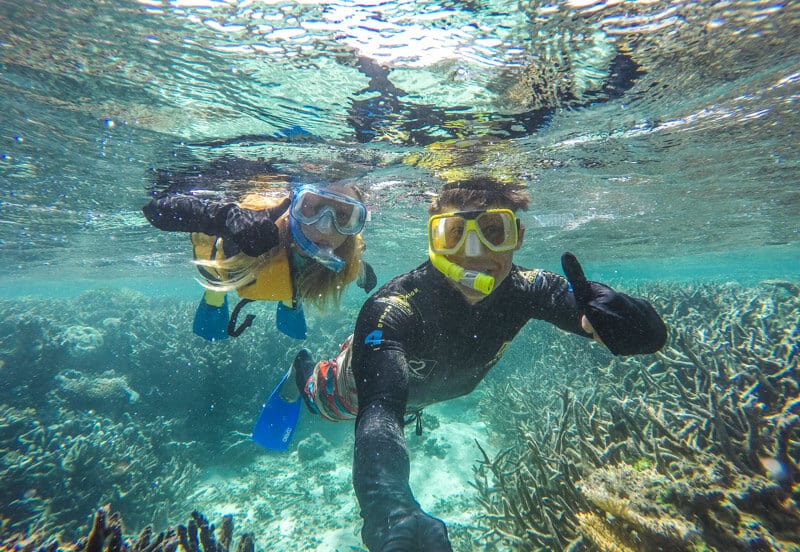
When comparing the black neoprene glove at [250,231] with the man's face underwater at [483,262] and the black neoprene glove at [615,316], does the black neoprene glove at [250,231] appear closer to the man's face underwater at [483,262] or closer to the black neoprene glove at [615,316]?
the man's face underwater at [483,262]

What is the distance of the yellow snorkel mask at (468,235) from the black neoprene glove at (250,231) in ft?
4.81

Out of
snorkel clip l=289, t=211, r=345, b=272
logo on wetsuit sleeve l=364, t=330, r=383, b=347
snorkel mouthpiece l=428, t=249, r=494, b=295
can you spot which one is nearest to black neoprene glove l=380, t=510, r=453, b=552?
logo on wetsuit sleeve l=364, t=330, r=383, b=347

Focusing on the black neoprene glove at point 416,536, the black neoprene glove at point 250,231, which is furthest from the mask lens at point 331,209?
the black neoprene glove at point 416,536

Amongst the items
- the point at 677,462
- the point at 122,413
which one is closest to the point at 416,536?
the point at 677,462

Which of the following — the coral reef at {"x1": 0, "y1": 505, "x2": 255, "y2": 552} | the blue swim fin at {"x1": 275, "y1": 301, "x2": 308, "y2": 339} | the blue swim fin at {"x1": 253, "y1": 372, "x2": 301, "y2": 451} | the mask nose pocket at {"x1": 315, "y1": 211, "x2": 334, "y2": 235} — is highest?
the mask nose pocket at {"x1": 315, "y1": 211, "x2": 334, "y2": 235}

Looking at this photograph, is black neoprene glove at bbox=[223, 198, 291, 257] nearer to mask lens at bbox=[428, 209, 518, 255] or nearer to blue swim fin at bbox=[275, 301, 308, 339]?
mask lens at bbox=[428, 209, 518, 255]

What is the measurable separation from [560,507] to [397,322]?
2.97 meters

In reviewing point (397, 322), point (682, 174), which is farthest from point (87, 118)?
point (682, 174)

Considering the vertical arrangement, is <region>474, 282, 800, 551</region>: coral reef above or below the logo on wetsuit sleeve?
below

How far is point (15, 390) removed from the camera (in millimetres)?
9883

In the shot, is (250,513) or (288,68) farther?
(250,513)

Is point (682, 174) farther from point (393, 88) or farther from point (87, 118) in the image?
point (87, 118)

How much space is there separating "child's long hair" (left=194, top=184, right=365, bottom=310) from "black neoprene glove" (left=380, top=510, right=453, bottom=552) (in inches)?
123

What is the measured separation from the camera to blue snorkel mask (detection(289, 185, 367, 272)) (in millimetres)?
4098
